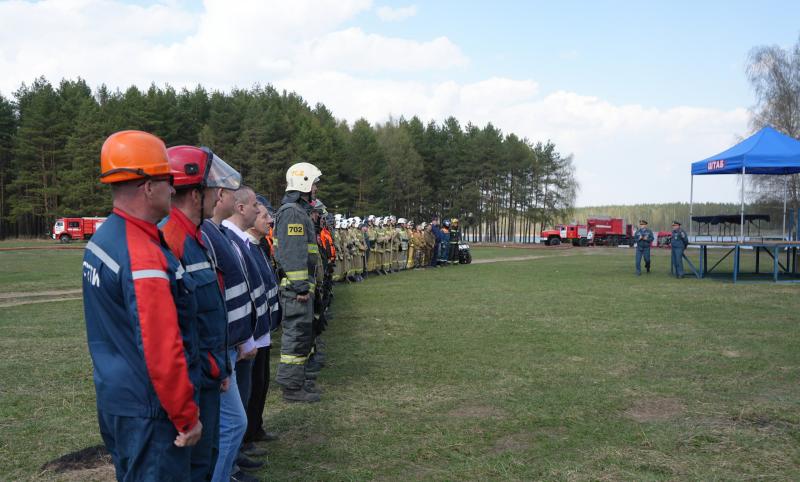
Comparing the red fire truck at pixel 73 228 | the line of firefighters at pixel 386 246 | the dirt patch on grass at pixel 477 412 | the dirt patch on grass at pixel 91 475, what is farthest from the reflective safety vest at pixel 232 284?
the red fire truck at pixel 73 228

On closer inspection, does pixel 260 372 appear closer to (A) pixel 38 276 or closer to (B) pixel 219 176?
(B) pixel 219 176

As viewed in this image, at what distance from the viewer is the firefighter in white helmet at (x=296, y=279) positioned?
5.82m

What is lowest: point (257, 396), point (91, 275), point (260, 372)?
point (257, 396)

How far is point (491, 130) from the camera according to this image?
71.2m

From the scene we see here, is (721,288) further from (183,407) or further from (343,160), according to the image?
(343,160)

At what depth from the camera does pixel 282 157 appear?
55.7 metres

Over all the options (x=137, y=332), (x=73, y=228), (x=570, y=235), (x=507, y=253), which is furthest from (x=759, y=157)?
(x=73, y=228)

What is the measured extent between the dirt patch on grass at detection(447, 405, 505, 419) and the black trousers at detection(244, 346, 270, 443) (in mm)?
1734

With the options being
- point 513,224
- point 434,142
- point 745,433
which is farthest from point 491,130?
point 745,433

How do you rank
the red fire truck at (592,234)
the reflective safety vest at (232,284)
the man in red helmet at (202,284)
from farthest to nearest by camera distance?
the red fire truck at (592,234) → the reflective safety vest at (232,284) → the man in red helmet at (202,284)

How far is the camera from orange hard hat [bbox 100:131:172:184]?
2.35m

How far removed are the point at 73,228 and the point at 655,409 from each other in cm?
5208

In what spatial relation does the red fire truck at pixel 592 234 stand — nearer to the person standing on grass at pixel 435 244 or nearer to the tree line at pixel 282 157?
the tree line at pixel 282 157

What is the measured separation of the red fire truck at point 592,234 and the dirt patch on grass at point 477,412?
165 ft
